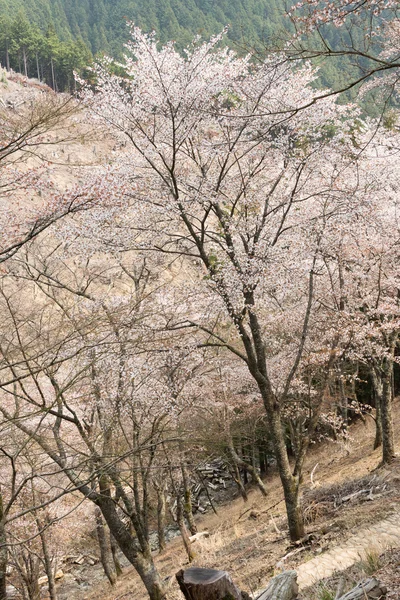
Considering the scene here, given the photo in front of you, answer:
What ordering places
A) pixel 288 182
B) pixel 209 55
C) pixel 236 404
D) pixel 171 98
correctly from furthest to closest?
pixel 236 404 < pixel 288 182 < pixel 209 55 < pixel 171 98

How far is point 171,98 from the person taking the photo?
7.91 meters

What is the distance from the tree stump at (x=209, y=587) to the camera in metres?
3.56

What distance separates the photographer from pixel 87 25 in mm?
124812

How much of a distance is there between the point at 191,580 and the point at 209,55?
816 cm

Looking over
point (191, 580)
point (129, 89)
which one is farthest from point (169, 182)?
point (191, 580)

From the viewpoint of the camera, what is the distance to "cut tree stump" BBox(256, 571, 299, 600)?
4.02 metres

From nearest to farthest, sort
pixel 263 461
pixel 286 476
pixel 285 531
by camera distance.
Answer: pixel 286 476, pixel 285 531, pixel 263 461

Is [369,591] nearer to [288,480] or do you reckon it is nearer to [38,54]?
[288,480]

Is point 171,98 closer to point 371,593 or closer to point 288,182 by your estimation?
point 288,182

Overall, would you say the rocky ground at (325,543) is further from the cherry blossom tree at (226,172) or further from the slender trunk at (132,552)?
the cherry blossom tree at (226,172)

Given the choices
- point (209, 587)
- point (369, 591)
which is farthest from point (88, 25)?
point (369, 591)

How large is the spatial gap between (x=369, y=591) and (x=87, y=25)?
14642 cm

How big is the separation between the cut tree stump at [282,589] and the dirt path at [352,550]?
62.1 inches

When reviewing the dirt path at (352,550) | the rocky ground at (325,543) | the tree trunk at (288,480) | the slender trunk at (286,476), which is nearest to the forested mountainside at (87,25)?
the rocky ground at (325,543)
